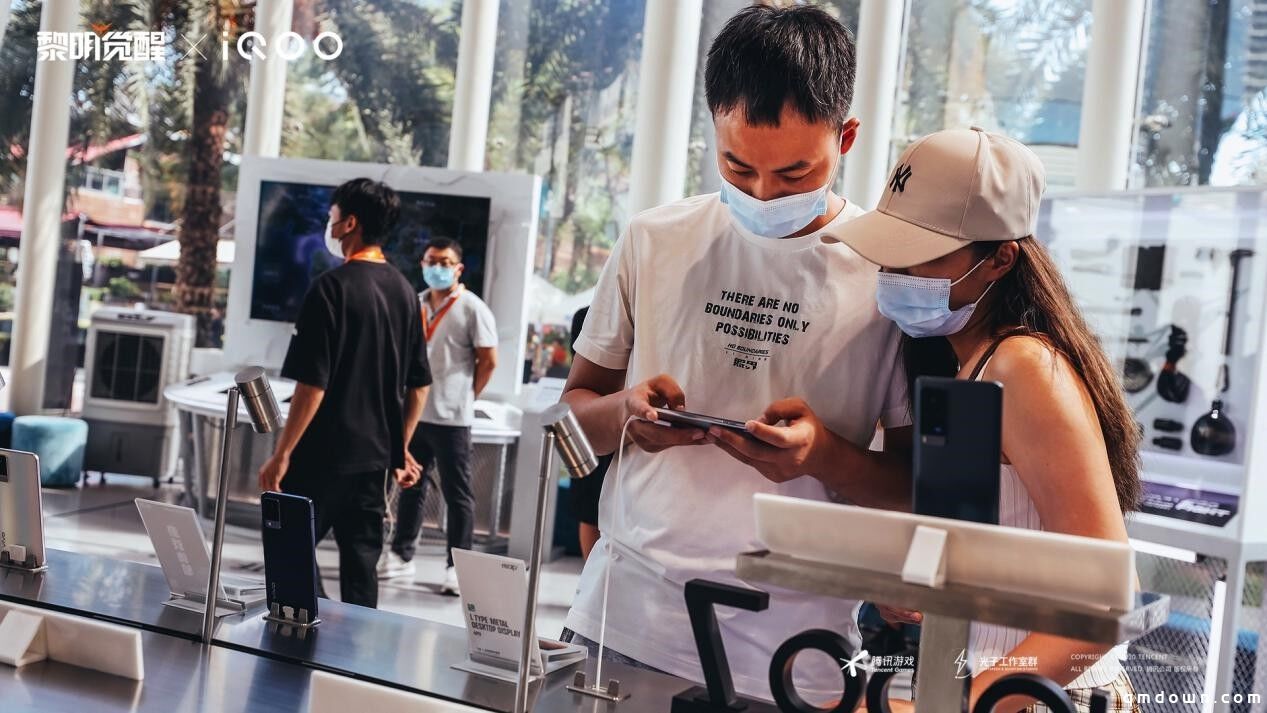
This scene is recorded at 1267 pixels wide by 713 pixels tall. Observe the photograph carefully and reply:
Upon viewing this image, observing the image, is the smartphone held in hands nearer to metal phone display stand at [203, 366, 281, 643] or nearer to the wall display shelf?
metal phone display stand at [203, 366, 281, 643]

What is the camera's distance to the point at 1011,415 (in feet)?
4.43

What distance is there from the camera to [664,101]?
6.70m

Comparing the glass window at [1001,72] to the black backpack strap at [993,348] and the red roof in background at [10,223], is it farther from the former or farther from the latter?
the red roof in background at [10,223]

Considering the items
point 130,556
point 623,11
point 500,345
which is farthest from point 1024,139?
point 130,556

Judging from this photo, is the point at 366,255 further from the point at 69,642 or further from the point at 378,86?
the point at 378,86

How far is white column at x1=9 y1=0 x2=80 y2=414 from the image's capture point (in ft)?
26.2

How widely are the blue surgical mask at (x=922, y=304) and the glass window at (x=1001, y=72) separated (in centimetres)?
531

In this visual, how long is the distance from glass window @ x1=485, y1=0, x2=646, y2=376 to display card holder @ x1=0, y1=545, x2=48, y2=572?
5536 mm

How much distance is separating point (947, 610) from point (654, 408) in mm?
566

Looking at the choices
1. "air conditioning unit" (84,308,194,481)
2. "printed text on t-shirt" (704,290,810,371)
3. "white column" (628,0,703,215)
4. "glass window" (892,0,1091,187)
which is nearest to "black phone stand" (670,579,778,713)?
"printed text on t-shirt" (704,290,810,371)

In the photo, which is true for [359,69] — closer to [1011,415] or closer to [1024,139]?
[1024,139]

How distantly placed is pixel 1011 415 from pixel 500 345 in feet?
17.6

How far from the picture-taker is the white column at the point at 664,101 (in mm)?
6688

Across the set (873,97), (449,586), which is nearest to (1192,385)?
(873,97)
